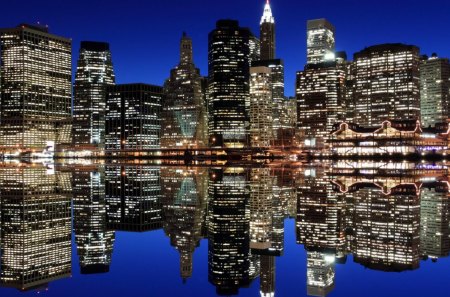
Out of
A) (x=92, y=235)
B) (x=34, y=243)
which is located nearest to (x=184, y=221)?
(x=92, y=235)

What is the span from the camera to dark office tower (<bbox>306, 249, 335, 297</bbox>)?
963 cm

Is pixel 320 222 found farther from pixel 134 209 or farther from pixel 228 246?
pixel 134 209

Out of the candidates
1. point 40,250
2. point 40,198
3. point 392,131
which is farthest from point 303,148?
point 40,250

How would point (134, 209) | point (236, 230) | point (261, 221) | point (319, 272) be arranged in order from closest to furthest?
Result: point (319, 272)
point (236, 230)
point (261, 221)
point (134, 209)

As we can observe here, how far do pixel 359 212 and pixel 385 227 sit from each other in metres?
3.78

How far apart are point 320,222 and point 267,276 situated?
832 cm

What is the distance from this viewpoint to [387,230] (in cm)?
1708

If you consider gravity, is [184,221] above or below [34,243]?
below

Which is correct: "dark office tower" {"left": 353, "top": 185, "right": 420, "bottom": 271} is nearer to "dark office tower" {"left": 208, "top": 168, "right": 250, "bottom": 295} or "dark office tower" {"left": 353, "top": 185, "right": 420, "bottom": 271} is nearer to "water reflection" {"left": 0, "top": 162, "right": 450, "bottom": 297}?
"water reflection" {"left": 0, "top": 162, "right": 450, "bottom": 297}

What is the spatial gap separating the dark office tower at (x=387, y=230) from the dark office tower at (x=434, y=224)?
0.24 meters

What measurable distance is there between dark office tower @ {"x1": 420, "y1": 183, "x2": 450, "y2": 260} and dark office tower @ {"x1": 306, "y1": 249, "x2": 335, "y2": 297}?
114 inches

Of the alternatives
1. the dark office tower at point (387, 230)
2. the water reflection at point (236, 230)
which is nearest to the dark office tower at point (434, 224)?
the water reflection at point (236, 230)

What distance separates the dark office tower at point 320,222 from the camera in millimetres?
15502

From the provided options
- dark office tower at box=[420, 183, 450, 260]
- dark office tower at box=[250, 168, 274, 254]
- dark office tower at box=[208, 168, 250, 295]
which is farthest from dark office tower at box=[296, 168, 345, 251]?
dark office tower at box=[420, 183, 450, 260]
